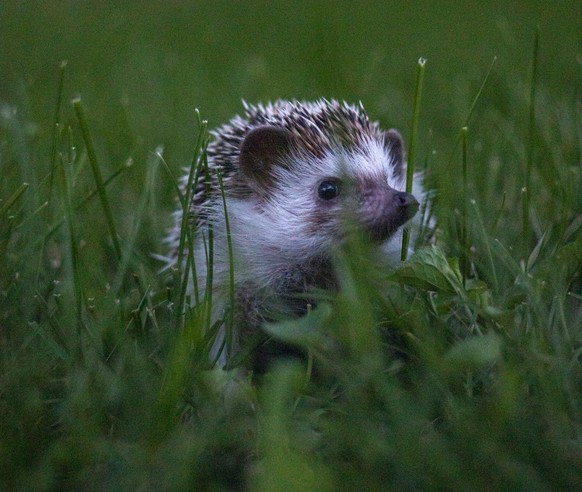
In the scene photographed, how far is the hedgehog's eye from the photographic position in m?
2.73

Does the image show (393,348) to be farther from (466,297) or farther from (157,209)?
(157,209)

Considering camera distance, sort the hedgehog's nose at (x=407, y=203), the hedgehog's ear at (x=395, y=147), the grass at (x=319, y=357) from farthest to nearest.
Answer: the hedgehog's ear at (x=395, y=147) → the hedgehog's nose at (x=407, y=203) → the grass at (x=319, y=357)

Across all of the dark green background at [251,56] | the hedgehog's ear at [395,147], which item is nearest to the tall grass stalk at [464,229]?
the hedgehog's ear at [395,147]

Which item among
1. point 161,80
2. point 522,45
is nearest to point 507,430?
point 161,80

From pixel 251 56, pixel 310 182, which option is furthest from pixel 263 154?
pixel 251 56

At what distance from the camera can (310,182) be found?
9.11 ft

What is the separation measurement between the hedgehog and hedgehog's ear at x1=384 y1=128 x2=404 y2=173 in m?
0.08

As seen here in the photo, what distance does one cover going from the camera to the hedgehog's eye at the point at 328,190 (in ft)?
8.95

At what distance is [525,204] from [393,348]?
2.55 feet

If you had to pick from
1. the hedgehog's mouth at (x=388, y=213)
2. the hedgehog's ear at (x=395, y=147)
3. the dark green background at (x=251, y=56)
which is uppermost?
the dark green background at (x=251, y=56)

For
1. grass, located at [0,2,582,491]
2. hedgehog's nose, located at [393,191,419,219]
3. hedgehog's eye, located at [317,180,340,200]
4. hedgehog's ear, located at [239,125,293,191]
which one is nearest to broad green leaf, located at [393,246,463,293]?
grass, located at [0,2,582,491]

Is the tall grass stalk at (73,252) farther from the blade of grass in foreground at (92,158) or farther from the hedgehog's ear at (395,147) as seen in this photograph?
the hedgehog's ear at (395,147)

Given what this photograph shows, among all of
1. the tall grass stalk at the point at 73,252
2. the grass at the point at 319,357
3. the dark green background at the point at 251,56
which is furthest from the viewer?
the dark green background at the point at 251,56

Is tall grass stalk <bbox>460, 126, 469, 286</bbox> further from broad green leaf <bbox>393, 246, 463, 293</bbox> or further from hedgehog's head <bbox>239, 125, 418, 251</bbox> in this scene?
broad green leaf <bbox>393, 246, 463, 293</bbox>
